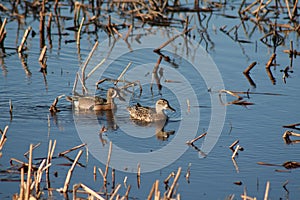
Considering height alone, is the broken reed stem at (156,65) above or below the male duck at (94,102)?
above

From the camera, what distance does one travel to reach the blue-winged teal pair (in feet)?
32.8

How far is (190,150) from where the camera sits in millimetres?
8500

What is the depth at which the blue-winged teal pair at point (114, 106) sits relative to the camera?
10.0 m

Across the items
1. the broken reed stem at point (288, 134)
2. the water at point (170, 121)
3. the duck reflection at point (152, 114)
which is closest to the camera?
the water at point (170, 121)

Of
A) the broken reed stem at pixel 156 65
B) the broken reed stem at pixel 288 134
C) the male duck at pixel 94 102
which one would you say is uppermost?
the broken reed stem at pixel 288 134

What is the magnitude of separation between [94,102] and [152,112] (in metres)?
0.99

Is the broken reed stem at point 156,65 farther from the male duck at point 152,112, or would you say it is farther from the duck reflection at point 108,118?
the male duck at point 152,112

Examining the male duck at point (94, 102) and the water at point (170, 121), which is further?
the male duck at point (94, 102)

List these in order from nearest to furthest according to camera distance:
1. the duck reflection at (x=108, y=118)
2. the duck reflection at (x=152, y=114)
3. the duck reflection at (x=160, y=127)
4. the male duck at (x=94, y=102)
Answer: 1. the duck reflection at (x=160, y=127)
2. the duck reflection at (x=108, y=118)
3. the duck reflection at (x=152, y=114)
4. the male duck at (x=94, y=102)

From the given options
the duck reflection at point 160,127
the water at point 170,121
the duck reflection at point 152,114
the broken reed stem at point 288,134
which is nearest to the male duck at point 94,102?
the water at point 170,121

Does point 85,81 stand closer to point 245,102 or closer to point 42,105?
point 42,105

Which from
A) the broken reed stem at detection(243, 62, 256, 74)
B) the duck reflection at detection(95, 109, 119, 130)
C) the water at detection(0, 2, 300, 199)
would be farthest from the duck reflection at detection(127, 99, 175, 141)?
the broken reed stem at detection(243, 62, 256, 74)

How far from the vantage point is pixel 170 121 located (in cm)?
1005

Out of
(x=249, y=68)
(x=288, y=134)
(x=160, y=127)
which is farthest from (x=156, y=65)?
(x=288, y=134)
